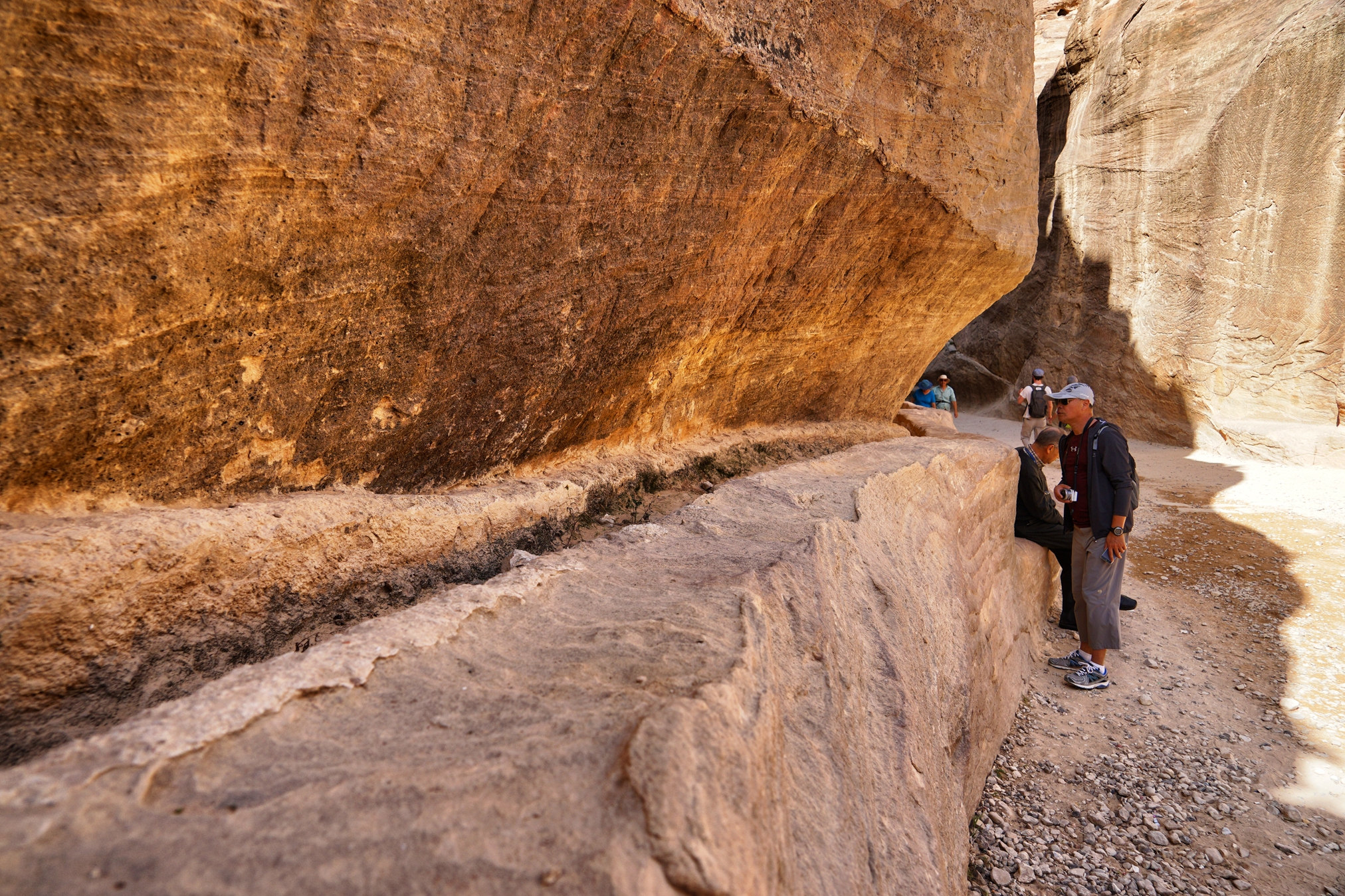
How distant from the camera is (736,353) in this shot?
359 centimetres

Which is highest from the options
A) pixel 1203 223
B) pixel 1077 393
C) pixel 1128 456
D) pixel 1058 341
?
pixel 1203 223

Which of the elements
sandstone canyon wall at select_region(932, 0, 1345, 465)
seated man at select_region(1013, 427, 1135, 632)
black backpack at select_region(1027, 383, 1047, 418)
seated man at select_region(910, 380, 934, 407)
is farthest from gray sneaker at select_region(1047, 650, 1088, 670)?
sandstone canyon wall at select_region(932, 0, 1345, 465)

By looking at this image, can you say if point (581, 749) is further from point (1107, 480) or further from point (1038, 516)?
point (1038, 516)

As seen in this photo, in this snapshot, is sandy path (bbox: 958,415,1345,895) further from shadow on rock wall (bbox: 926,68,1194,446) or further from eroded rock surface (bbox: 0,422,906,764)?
shadow on rock wall (bbox: 926,68,1194,446)

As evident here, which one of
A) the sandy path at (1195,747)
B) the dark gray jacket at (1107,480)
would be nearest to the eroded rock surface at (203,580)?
the sandy path at (1195,747)

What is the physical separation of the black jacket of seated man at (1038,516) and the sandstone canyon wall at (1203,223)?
18.8ft

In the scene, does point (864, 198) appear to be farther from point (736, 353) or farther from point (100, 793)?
point (100, 793)

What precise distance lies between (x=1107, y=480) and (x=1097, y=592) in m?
0.66

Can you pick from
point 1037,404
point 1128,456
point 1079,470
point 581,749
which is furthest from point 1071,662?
point 581,749

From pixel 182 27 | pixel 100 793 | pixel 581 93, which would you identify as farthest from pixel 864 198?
pixel 100 793

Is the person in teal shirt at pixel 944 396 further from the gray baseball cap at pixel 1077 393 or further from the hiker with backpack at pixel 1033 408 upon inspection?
the gray baseball cap at pixel 1077 393

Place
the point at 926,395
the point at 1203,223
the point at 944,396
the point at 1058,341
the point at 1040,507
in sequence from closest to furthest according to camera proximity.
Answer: the point at 1040,507 → the point at 926,395 → the point at 944,396 → the point at 1203,223 → the point at 1058,341

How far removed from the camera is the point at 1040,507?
4754mm

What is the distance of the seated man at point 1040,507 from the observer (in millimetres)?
4730
